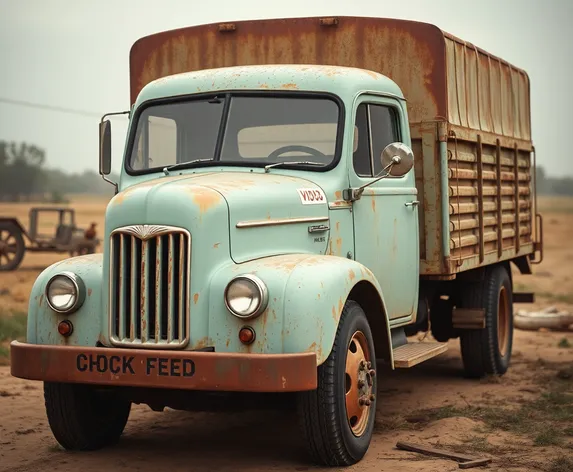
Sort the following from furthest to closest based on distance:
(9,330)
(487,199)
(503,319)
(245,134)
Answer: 1. (9,330)
2. (503,319)
3. (487,199)
4. (245,134)

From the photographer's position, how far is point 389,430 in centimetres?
725

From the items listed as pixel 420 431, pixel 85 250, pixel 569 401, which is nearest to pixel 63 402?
pixel 420 431

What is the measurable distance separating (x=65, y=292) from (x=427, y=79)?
3.35m

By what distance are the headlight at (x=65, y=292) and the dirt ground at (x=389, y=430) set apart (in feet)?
2.99

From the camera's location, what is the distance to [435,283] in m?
9.41

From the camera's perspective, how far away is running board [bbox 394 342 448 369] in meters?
6.83

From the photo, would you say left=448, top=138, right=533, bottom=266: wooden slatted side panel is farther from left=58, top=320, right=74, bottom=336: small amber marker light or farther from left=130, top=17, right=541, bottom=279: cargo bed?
left=58, top=320, right=74, bottom=336: small amber marker light

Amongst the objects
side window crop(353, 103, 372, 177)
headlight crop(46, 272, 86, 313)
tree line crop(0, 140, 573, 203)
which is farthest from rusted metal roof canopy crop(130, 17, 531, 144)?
tree line crop(0, 140, 573, 203)

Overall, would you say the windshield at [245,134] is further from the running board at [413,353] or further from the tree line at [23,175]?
the tree line at [23,175]

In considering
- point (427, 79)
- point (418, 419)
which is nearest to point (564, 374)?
point (418, 419)

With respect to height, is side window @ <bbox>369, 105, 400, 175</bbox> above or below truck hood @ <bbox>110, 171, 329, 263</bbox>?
above

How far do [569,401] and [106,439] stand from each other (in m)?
3.60

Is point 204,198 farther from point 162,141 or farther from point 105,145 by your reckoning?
point 105,145

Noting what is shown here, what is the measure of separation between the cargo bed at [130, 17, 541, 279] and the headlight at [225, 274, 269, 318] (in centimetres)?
276
